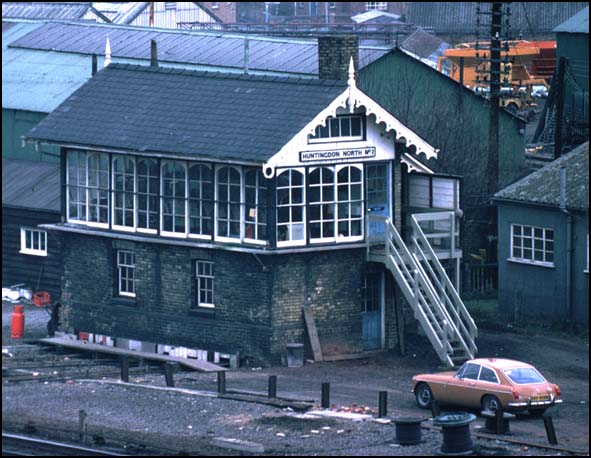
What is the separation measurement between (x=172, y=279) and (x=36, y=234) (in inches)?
489

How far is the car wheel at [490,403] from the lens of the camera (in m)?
31.4

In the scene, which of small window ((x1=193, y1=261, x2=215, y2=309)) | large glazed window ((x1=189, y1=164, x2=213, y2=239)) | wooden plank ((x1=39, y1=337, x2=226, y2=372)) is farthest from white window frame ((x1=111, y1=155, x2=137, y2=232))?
wooden plank ((x1=39, y1=337, x2=226, y2=372))

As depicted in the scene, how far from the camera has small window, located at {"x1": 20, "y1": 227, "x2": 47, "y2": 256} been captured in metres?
51.0

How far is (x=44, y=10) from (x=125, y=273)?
2098 inches

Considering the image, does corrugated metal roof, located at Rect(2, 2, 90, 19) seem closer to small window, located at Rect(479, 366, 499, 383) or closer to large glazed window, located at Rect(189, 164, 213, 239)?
large glazed window, located at Rect(189, 164, 213, 239)

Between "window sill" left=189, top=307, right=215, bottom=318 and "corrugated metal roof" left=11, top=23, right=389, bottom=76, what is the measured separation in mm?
16337

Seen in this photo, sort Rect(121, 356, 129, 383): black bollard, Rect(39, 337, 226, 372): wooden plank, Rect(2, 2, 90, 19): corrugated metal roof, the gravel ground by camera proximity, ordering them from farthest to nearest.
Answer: Rect(2, 2, 90, 19): corrugated metal roof < Rect(39, 337, 226, 372): wooden plank < Rect(121, 356, 129, 383): black bollard < the gravel ground

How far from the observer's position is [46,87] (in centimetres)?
5853

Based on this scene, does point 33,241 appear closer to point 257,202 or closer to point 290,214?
point 257,202

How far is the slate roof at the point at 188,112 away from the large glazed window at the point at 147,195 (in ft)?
2.21

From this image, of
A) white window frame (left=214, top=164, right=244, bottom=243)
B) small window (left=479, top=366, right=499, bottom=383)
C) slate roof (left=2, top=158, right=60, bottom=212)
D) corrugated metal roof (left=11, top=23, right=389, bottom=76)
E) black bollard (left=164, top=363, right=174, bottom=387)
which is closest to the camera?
small window (left=479, top=366, right=499, bottom=383)

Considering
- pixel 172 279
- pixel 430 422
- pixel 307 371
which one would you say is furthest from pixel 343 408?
pixel 172 279

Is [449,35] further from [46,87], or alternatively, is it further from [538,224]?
[538,224]

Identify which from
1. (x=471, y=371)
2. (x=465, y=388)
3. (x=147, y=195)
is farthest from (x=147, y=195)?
(x=465, y=388)
